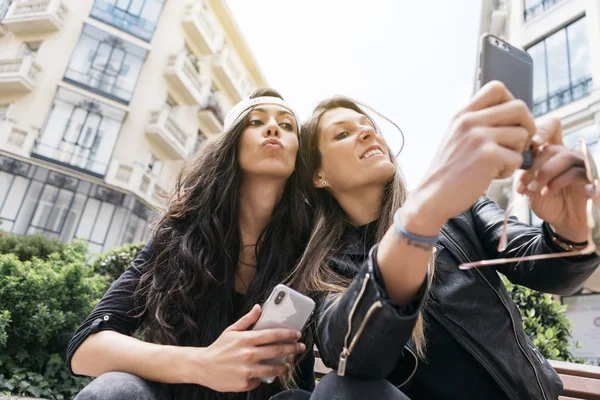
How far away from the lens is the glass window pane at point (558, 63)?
33.7 feet

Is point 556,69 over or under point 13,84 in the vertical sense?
over

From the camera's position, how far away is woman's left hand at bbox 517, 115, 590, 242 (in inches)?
32.2

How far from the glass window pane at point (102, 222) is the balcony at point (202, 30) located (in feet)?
25.7

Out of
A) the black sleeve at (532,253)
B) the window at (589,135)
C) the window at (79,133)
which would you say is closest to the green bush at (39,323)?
the black sleeve at (532,253)

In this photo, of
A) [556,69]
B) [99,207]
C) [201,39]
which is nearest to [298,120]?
[556,69]

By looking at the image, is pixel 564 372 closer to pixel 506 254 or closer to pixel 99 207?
pixel 506 254

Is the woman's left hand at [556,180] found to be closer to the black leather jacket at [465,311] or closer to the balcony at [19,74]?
the black leather jacket at [465,311]

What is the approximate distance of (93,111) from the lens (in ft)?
44.4

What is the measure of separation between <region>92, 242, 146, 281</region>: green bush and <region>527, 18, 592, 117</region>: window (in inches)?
388

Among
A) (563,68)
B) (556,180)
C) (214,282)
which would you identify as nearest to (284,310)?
(214,282)

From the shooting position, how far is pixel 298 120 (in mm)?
2207

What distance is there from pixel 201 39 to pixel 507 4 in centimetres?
1151

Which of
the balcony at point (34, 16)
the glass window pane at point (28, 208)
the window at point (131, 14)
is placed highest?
the window at point (131, 14)

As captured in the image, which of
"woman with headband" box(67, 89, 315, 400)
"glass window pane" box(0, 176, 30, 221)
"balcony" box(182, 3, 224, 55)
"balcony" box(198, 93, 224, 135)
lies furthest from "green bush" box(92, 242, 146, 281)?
"balcony" box(182, 3, 224, 55)
